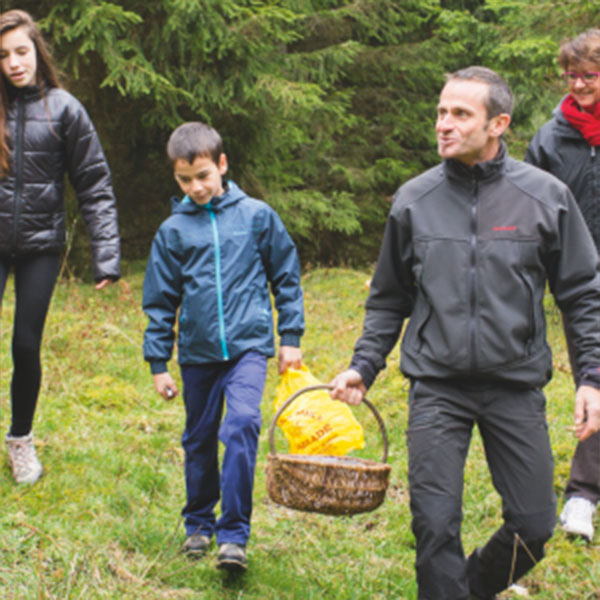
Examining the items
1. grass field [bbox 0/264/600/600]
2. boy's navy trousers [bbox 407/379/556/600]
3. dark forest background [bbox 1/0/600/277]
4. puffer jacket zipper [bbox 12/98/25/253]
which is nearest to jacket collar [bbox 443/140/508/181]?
boy's navy trousers [bbox 407/379/556/600]

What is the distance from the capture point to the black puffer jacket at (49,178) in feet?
14.6

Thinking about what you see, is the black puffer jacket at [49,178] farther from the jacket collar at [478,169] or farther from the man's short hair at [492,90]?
the man's short hair at [492,90]

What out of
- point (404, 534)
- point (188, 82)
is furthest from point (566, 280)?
point (188, 82)

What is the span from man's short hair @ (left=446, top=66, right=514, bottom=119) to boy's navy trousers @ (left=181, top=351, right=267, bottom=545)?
5.22 feet

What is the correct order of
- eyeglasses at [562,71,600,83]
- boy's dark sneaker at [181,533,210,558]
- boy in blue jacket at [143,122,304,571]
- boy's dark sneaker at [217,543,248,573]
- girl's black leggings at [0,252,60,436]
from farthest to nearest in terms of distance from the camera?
girl's black leggings at [0,252,60,436] < eyeglasses at [562,71,600,83] < boy's dark sneaker at [181,533,210,558] < boy in blue jacket at [143,122,304,571] < boy's dark sneaker at [217,543,248,573]

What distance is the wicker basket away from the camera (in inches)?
129

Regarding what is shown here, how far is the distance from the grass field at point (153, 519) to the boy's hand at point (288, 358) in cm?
93

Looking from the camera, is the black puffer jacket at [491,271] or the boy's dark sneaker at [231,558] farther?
the boy's dark sneaker at [231,558]

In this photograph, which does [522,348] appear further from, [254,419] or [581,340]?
[254,419]

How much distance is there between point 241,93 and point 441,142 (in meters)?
8.37

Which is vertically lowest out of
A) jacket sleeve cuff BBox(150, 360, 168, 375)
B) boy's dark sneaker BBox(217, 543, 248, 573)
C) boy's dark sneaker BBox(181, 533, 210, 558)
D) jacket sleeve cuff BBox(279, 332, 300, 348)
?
boy's dark sneaker BBox(181, 533, 210, 558)

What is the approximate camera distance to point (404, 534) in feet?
15.0

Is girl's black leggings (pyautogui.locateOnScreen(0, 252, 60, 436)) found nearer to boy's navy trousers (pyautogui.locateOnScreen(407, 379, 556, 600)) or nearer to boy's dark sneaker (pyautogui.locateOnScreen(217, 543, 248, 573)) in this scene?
boy's dark sneaker (pyautogui.locateOnScreen(217, 543, 248, 573))

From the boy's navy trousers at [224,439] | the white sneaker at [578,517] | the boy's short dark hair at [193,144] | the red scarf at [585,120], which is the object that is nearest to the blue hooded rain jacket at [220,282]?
the boy's navy trousers at [224,439]
